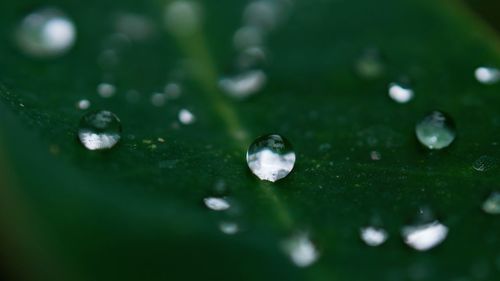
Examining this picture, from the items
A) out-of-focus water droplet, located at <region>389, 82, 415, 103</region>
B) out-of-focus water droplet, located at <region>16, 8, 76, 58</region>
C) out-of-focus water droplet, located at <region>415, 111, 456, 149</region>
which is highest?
out-of-focus water droplet, located at <region>16, 8, 76, 58</region>

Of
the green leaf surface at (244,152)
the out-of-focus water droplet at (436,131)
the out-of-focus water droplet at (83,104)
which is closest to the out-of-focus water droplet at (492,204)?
the green leaf surface at (244,152)

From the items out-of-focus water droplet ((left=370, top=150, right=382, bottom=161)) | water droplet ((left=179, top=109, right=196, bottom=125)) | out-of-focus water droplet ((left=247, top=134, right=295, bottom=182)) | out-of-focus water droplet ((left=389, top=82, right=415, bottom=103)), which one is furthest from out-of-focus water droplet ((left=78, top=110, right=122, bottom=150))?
out-of-focus water droplet ((left=389, top=82, right=415, bottom=103))

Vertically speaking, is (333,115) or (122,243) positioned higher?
(333,115)

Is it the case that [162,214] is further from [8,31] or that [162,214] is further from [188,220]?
[8,31]

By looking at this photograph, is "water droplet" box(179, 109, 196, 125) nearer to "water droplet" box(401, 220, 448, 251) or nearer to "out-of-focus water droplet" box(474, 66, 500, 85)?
"water droplet" box(401, 220, 448, 251)

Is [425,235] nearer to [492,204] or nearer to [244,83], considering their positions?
[492,204]

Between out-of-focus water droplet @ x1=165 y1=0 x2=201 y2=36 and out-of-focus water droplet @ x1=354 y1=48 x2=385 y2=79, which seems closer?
out-of-focus water droplet @ x1=354 y1=48 x2=385 y2=79

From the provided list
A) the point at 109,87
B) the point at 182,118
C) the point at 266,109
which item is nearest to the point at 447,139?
the point at 266,109
